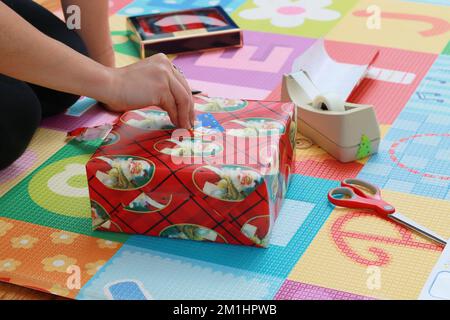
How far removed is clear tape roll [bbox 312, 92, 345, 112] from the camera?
108 centimetres

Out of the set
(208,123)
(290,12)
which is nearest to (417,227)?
(208,123)

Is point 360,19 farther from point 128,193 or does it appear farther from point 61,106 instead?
point 128,193

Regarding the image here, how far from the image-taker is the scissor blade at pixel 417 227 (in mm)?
916

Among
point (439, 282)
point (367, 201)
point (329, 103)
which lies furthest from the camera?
point (329, 103)

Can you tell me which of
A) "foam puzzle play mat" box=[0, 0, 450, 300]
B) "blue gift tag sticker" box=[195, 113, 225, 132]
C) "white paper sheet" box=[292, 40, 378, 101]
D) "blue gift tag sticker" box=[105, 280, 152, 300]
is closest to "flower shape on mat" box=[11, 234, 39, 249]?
"foam puzzle play mat" box=[0, 0, 450, 300]

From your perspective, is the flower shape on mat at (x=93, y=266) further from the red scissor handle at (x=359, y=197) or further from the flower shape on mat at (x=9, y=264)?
the red scissor handle at (x=359, y=197)

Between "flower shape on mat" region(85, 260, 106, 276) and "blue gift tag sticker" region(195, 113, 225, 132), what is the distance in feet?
0.71

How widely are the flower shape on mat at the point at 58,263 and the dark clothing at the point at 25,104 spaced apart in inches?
8.7

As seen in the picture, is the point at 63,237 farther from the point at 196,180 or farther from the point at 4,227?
the point at 196,180

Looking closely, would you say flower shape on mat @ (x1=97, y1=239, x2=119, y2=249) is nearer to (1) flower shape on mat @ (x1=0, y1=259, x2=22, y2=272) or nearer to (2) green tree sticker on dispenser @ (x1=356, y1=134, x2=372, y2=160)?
(1) flower shape on mat @ (x1=0, y1=259, x2=22, y2=272)

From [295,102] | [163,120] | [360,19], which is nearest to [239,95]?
[295,102]

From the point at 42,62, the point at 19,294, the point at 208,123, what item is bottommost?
the point at 19,294

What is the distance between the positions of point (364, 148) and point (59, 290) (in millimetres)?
478

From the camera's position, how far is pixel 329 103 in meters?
1.08
